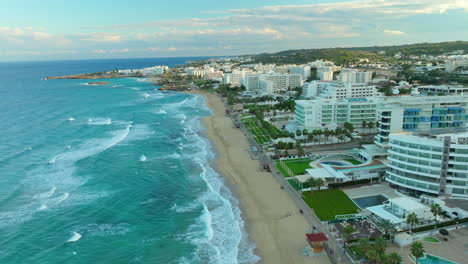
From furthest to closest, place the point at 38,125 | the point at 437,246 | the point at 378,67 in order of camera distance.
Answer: the point at 378,67 → the point at 38,125 → the point at 437,246

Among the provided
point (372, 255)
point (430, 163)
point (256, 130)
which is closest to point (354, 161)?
point (430, 163)

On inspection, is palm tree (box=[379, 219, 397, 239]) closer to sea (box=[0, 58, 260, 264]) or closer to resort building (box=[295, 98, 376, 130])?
sea (box=[0, 58, 260, 264])

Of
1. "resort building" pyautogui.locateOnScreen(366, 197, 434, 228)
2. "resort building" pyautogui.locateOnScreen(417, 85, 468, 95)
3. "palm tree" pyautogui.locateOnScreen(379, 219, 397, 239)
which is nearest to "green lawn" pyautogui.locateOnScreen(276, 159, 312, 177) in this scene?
"resort building" pyautogui.locateOnScreen(366, 197, 434, 228)

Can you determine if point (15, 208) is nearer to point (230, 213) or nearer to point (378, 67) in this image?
point (230, 213)

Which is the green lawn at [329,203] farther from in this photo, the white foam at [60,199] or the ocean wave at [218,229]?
the white foam at [60,199]

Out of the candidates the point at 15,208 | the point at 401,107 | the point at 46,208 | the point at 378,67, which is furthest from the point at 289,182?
the point at 378,67

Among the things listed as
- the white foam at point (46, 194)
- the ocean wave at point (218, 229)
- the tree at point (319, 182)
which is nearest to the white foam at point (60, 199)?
the white foam at point (46, 194)
